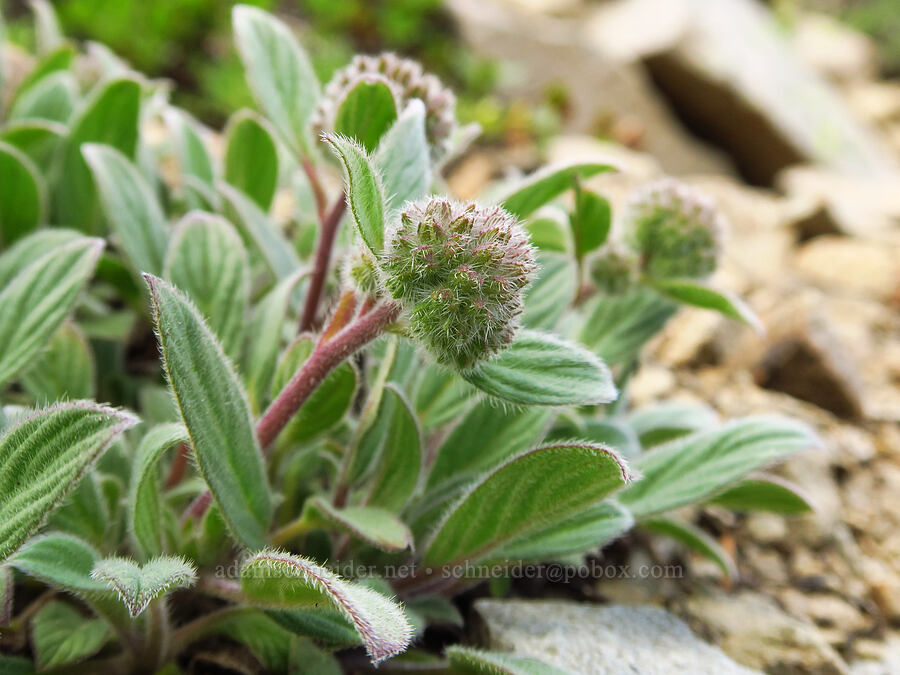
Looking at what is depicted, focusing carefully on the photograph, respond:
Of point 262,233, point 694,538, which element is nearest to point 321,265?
point 262,233

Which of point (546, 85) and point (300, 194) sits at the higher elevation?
point (300, 194)

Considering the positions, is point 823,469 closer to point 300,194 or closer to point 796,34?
point 300,194

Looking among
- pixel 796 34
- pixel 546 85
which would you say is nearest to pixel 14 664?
pixel 546 85

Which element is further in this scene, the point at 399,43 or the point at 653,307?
the point at 399,43

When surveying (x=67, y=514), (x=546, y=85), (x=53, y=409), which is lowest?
(x=546, y=85)

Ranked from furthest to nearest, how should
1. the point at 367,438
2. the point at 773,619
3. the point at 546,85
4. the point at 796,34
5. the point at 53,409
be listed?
the point at 796,34
the point at 546,85
the point at 773,619
the point at 367,438
the point at 53,409

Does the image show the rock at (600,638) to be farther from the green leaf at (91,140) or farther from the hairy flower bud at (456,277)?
the green leaf at (91,140)

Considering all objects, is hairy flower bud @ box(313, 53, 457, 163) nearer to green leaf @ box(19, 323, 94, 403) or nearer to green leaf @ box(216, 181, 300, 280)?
green leaf @ box(216, 181, 300, 280)

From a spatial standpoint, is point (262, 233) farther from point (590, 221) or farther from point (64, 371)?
point (590, 221)
